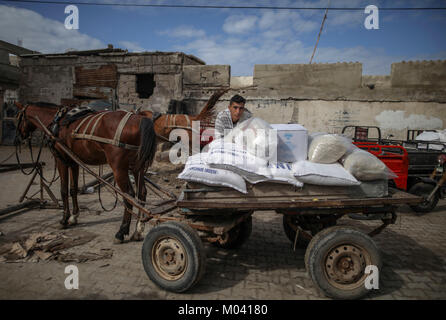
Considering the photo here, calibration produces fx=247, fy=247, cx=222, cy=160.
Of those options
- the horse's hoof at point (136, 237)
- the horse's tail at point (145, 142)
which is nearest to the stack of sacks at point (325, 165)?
the horse's tail at point (145, 142)

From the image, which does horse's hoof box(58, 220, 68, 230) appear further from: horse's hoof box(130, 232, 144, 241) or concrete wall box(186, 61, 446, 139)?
concrete wall box(186, 61, 446, 139)

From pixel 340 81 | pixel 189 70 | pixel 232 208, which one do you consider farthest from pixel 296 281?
pixel 189 70

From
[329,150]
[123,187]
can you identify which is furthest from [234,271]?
[123,187]

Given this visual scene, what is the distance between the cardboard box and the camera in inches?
111

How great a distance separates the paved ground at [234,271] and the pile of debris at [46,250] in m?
0.10

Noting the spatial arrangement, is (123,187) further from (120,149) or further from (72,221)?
(72,221)

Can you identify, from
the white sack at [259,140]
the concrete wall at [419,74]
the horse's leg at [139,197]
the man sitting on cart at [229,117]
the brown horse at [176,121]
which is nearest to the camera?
the white sack at [259,140]

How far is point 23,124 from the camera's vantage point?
4688 millimetres

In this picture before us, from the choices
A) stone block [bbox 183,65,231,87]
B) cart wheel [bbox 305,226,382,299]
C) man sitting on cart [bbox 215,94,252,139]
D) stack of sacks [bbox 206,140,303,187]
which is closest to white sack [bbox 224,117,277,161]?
stack of sacks [bbox 206,140,303,187]

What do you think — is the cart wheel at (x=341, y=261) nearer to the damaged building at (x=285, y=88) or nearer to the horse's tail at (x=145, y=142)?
the horse's tail at (x=145, y=142)

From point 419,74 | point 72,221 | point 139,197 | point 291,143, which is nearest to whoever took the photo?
point 291,143

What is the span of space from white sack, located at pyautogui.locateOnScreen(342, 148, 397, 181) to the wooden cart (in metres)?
0.19

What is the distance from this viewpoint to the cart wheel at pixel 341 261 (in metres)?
2.46

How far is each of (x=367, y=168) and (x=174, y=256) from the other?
222 cm
